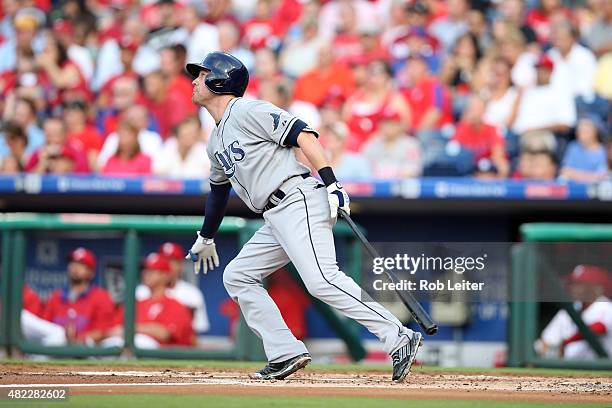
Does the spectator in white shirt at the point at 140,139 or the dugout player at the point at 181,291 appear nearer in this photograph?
the dugout player at the point at 181,291

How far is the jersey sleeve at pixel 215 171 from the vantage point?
5.48 meters

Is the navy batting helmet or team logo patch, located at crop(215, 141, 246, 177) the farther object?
the navy batting helmet

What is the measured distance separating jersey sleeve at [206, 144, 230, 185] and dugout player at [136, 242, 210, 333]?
7.67 ft

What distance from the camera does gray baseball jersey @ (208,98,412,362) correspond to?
5.14 m

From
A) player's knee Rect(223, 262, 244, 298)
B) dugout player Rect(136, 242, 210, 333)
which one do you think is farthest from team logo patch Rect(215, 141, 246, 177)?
dugout player Rect(136, 242, 210, 333)

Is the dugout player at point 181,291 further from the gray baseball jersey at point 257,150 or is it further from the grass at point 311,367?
the gray baseball jersey at point 257,150

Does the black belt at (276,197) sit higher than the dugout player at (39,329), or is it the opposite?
the black belt at (276,197)

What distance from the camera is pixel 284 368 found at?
5.43m

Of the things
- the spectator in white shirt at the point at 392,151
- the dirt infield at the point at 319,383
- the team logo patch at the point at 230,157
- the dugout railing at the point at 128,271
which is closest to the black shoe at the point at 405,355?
the dirt infield at the point at 319,383

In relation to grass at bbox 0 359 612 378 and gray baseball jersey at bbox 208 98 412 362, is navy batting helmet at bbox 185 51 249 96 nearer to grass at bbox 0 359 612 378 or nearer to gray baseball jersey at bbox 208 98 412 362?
gray baseball jersey at bbox 208 98 412 362

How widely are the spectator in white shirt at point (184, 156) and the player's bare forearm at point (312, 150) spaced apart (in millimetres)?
4812

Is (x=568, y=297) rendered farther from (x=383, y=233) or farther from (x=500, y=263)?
(x=383, y=233)

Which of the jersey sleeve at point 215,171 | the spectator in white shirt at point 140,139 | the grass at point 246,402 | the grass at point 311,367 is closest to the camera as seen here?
the grass at point 246,402

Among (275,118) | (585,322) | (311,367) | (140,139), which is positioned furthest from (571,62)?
(275,118)
